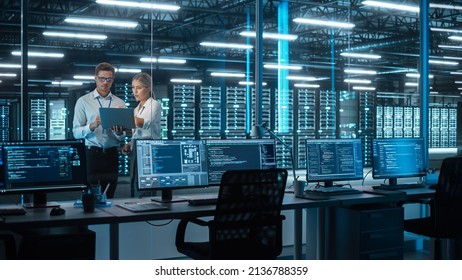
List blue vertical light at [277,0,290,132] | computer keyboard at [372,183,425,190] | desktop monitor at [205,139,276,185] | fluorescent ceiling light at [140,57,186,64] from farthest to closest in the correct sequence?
blue vertical light at [277,0,290,132], fluorescent ceiling light at [140,57,186,64], computer keyboard at [372,183,425,190], desktop monitor at [205,139,276,185]

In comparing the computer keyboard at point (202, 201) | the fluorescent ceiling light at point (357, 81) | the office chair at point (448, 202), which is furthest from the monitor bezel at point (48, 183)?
A: the fluorescent ceiling light at point (357, 81)

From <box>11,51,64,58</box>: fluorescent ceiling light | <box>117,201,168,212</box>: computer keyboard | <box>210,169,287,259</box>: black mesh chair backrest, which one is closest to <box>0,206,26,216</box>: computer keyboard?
<box>117,201,168,212</box>: computer keyboard

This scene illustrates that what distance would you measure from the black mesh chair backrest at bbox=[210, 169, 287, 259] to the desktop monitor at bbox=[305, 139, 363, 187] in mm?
1043

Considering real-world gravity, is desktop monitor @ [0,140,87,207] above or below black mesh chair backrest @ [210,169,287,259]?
above

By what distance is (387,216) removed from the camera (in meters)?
4.29

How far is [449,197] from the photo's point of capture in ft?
14.0

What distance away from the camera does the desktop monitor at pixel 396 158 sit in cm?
479

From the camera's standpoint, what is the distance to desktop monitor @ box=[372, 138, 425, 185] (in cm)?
479

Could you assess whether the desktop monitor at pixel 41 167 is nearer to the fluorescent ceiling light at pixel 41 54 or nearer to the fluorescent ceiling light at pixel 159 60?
the fluorescent ceiling light at pixel 41 54

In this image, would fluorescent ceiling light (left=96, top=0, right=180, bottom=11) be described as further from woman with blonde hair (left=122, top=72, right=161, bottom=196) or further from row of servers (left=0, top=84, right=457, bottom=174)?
woman with blonde hair (left=122, top=72, right=161, bottom=196)

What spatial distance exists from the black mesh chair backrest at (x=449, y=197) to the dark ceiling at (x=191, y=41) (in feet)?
7.46

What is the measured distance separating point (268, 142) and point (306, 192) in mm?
546

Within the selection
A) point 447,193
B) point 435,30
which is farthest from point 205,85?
point 435,30
